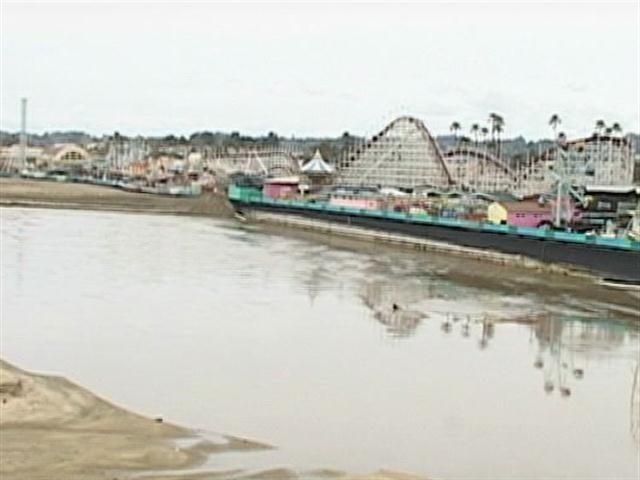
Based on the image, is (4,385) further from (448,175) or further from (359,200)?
(448,175)

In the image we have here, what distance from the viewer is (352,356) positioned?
14.4 metres

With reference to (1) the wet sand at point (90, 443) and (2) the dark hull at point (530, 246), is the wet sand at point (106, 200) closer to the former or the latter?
(2) the dark hull at point (530, 246)

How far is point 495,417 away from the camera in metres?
11.2

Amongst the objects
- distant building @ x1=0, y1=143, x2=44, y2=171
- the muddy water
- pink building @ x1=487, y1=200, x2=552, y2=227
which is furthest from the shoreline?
distant building @ x1=0, y1=143, x2=44, y2=171

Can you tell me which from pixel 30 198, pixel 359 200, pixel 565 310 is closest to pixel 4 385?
pixel 565 310

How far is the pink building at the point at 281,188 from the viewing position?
5384 cm

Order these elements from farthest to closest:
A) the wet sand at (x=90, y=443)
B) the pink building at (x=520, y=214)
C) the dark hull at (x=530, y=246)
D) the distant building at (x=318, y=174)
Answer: the distant building at (x=318, y=174)
the pink building at (x=520, y=214)
the dark hull at (x=530, y=246)
the wet sand at (x=90, y=443)

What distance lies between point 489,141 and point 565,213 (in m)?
47.0

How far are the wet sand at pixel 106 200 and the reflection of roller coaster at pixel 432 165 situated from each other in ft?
27.7

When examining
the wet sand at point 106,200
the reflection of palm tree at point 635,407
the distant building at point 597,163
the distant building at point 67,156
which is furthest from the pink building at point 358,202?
the distant building at point 67,156

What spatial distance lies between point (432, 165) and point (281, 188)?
996 centimetres

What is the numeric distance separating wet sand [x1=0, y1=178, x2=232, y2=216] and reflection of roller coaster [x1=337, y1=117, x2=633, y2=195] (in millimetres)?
8442

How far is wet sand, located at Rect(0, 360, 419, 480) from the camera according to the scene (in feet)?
27.4

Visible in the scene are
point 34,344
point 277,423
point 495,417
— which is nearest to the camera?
point 277,423
